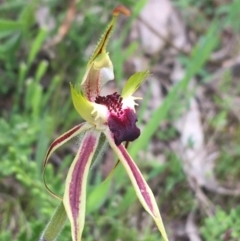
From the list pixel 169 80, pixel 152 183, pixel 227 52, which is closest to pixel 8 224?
pixel 152 183

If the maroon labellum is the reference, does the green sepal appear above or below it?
below

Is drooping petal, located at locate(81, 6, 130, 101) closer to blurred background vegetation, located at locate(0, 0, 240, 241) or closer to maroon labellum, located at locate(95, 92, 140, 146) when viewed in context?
maroon labellum, located at locate(95, 92, 140, 146)

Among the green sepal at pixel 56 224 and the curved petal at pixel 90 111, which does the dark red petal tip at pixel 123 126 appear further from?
the green sepal at pixel 56 224

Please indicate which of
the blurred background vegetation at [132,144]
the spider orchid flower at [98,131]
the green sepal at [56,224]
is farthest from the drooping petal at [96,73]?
the blurred background vegetation at [132,144]

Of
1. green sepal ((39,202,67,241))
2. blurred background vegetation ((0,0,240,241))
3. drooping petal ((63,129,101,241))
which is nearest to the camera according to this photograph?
drooping petal ((63,129,101,241))

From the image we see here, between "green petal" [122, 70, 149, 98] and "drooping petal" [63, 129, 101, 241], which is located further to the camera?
"green petal" [122, 70, 149, 98]

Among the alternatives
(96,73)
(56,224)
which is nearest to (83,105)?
(96,73)

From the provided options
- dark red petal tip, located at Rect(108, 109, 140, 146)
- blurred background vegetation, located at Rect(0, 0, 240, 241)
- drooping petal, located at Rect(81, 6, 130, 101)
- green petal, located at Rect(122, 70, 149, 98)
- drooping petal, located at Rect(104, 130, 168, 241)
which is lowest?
drooping petal, located at Rect(104, 130, 168, 241)

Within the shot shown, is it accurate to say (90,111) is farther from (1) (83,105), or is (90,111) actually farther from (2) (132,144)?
(2) (132,144)

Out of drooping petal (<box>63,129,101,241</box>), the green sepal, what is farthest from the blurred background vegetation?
drooping petal (<box>63,129,101,241</box>)
